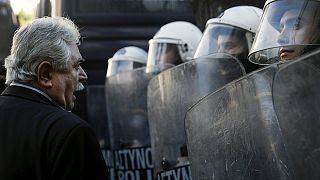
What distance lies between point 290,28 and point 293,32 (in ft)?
0.07

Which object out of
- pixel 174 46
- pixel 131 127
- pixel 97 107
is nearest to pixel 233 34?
pixel 174 46

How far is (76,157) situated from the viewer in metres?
1.47

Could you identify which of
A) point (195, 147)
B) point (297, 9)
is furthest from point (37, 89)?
point (297, 9)

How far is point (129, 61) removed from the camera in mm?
4223

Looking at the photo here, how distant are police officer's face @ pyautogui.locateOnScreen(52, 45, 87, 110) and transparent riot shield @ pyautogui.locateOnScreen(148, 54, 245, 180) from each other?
43.1 inches

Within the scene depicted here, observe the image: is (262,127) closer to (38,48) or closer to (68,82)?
(68,82)

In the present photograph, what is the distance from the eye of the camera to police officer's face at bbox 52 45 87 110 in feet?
5.45

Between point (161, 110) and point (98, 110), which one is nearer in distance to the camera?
point (161, 110)

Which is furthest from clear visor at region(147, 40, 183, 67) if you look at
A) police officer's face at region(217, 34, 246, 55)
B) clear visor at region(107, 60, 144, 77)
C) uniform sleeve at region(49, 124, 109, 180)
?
uniform sleeve at region(49, 124, 109, 180)

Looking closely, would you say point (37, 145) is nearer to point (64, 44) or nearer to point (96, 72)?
point (64, 44)

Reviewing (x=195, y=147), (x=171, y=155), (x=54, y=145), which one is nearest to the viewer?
(x=54, y=145)

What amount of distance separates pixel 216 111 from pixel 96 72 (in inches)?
114

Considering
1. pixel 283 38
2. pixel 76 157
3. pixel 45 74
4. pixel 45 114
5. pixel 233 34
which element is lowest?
pixel 76 157

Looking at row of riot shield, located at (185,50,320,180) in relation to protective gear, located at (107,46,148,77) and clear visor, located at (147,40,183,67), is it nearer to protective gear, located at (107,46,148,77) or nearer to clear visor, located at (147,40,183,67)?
clear visor, located at (147,40,183,67)
